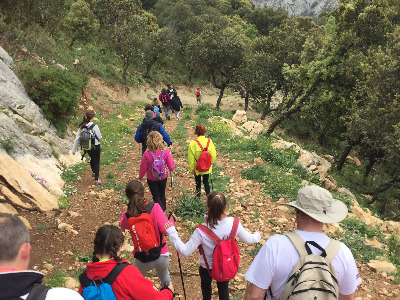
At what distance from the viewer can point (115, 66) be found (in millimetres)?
31219

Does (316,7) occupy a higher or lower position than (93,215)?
higher

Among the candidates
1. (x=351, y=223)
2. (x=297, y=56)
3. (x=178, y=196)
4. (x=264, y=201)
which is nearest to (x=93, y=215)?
(x=178, y=196)

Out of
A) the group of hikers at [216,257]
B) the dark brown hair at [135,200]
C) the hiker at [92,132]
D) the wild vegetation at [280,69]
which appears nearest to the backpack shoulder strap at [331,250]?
the group of hikers at [216,257]

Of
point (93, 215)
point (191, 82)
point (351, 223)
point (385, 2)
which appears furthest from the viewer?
point (191, 82)

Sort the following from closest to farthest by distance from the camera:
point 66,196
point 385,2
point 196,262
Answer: point 196,262 → point 66,196 → point 385,2

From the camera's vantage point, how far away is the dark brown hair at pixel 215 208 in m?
3.88

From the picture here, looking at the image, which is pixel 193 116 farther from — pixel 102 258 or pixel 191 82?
pixel 191 82

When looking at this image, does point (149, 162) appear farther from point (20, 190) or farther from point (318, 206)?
point (318, 206)

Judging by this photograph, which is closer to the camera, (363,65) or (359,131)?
(363,65)

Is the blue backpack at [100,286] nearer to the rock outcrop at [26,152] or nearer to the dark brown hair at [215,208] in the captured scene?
the dark brown hair at [215,208]

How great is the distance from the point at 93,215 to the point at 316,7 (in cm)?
17840

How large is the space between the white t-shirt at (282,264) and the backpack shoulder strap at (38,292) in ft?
5.59

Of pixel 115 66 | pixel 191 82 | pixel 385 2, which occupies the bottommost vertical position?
pixel 191 82

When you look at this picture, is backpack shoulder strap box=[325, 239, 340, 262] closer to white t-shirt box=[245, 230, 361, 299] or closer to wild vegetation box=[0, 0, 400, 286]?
white t-shirt box=[245, 230, 361, 299]
